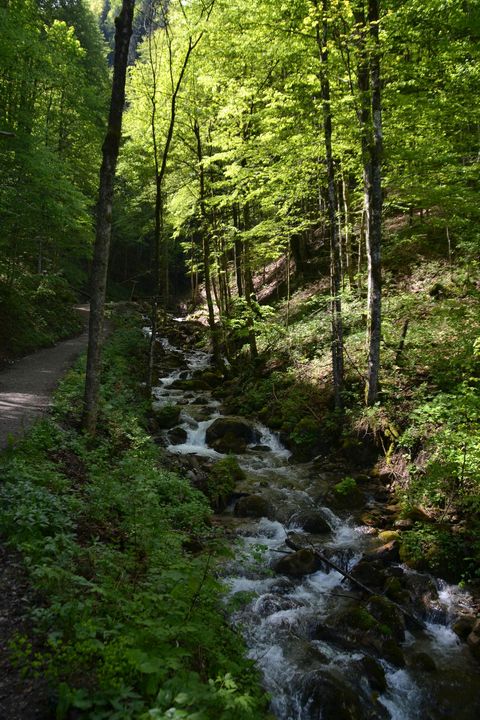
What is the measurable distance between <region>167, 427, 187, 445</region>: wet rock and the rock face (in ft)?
2.48

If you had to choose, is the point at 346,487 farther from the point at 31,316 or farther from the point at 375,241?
the point at 31,316

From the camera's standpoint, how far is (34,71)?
1495 centimetres

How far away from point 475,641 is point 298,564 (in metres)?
2.82

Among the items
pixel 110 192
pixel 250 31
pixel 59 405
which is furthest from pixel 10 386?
pixel 250 31

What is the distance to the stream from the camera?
5453 mm

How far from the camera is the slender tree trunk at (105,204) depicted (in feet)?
27.5

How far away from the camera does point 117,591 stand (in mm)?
4324

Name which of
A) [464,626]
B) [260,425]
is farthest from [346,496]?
[260,425]

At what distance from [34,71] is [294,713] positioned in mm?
18459

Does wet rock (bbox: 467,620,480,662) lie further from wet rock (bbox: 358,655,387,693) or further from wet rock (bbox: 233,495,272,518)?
wet rock (bbox: 233,495,272,518)

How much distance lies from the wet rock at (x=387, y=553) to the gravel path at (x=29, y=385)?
6.72 m

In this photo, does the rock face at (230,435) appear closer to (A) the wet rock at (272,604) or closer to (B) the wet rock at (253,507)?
(B) the wet rock at (253,507)

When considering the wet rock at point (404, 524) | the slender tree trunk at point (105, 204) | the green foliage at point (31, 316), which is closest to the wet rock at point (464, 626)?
the wet rock at point (404, 524)

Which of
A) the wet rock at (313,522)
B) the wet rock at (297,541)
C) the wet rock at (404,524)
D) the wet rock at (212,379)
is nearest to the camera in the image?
the wet rock at (297,541)
